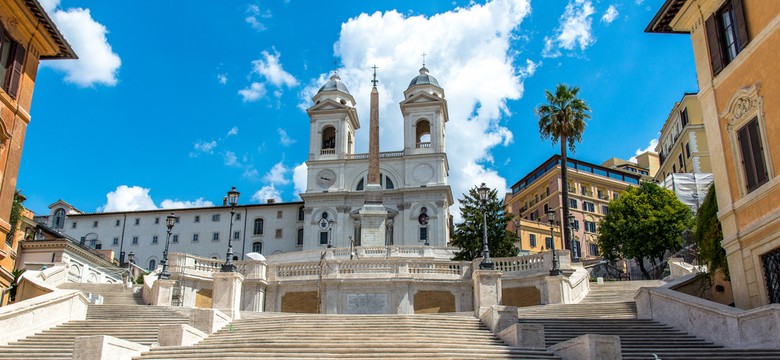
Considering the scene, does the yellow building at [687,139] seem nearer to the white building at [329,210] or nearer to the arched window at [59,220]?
the white building at [329,210]

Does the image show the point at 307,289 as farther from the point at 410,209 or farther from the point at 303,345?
the point at 410,209

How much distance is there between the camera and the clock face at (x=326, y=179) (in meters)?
82.9

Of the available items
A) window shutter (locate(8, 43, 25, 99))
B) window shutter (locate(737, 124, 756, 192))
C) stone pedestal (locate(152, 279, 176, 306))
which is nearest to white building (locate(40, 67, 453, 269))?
stone pedestal (locate(152, 279, 176, 306))

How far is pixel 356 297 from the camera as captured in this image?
106 ft

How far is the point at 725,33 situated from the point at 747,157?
4167mm

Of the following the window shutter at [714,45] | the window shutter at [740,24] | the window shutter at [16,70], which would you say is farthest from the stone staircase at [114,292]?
the window shutter at [740,24]

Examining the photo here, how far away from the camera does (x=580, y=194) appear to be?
308 ft

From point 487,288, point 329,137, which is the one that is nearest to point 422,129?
point 329,137

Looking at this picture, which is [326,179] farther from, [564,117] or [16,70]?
[16,70]

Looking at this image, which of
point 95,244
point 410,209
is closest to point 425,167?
point 410,209

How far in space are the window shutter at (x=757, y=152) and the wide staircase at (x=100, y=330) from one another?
1781 cm

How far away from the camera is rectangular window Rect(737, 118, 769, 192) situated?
19.7 meters

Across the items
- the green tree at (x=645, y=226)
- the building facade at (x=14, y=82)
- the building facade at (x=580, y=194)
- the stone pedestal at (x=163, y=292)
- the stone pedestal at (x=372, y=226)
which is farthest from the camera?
the building facade at (x=580, y=194)

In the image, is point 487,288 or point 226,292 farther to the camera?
point 226,292
